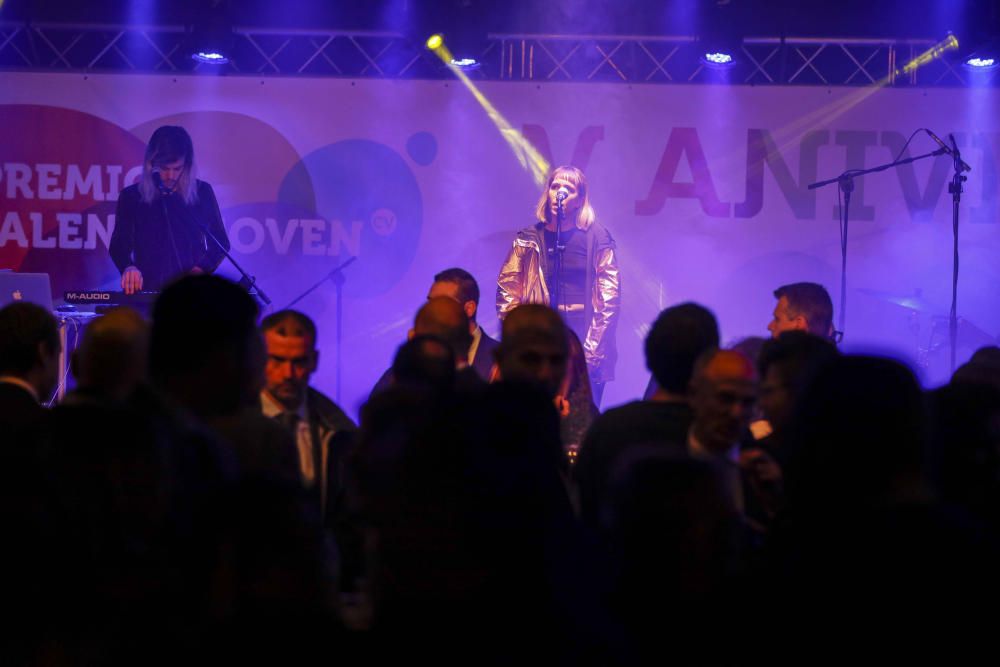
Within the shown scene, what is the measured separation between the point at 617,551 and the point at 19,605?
113 centimetres

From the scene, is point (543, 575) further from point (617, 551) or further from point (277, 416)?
point (277, 416)

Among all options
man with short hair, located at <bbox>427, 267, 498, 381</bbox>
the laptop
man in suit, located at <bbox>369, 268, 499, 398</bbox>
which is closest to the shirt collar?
man in suit, located at <bbox>369, 268, 499, 398</bbox>

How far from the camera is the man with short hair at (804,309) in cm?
577

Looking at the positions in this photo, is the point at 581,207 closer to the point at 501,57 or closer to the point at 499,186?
the point at 499,186

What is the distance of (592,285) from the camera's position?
852 cm

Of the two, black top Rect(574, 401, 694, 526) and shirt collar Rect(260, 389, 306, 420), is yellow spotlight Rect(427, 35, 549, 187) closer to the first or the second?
shirt collar Rect(260, 389, 306, 420)

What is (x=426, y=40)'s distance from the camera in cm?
917

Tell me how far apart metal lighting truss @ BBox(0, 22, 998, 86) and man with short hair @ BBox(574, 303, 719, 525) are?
6.39 metres

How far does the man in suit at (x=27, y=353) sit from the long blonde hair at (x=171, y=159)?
6.21 m

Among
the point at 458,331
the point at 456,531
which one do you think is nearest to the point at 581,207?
the point at 458,331

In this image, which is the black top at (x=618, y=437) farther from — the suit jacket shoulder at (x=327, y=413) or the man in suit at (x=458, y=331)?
the suit jacket shoulder at (x=327, y=413)

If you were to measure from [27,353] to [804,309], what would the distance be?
397 cm

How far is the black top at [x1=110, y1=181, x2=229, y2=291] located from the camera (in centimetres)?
919

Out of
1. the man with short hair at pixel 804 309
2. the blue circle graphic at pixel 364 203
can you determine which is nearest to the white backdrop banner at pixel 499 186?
the blue circle graphic at pixel 364 203
